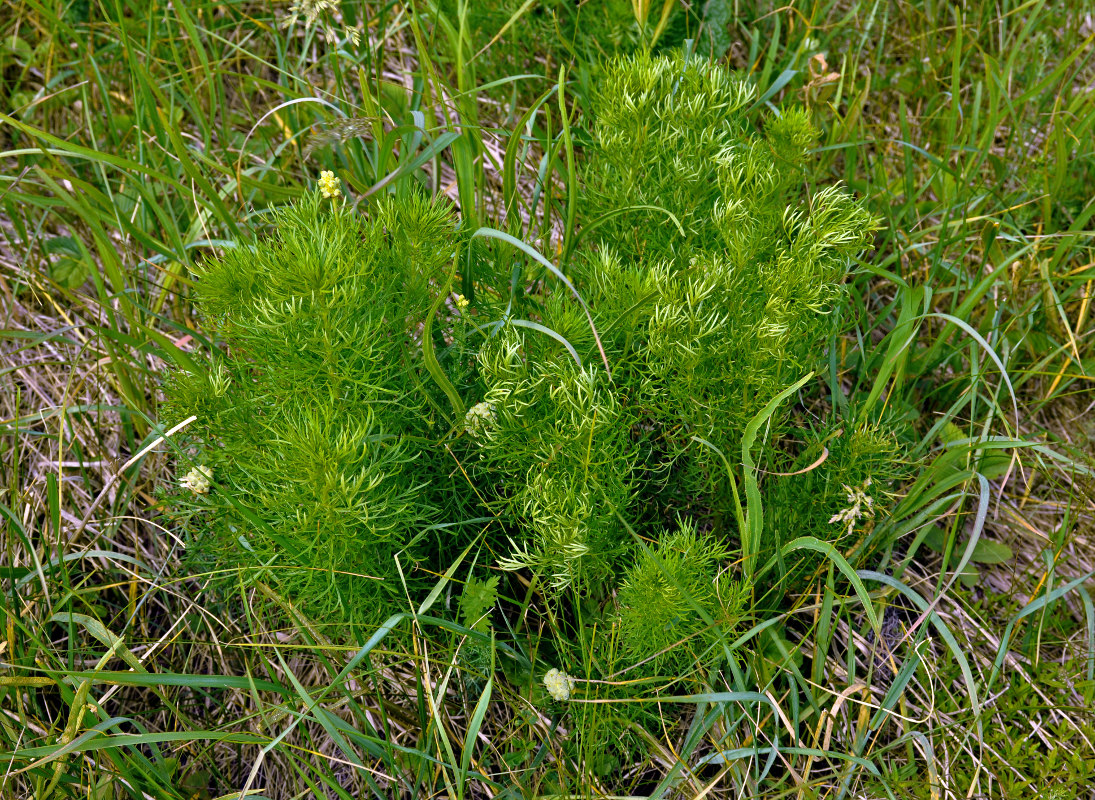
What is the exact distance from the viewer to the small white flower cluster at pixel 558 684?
1.44m

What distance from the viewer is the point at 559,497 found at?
4.54 feet

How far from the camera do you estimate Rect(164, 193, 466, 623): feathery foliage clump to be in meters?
1.34

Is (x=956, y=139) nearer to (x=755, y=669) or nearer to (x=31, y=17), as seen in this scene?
(x=755, y=669)

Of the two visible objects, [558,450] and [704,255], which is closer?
[558,450]

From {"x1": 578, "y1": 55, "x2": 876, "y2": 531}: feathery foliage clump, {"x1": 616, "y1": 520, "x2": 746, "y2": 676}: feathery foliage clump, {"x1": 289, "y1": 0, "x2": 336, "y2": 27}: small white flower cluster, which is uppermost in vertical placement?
{"x1": 289, "y1": 0, "x2": 336, "y2": 27}: small white flower cluster

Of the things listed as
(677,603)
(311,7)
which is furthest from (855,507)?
(311,7)

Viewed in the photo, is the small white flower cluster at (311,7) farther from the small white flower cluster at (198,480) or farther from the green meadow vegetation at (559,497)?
the small white flower cluster at (198,480)

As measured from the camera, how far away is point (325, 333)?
135 cm

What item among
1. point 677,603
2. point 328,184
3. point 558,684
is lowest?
point 558,684

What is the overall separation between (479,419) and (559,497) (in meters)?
0.19

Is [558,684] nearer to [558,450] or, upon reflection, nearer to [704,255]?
[558,450]

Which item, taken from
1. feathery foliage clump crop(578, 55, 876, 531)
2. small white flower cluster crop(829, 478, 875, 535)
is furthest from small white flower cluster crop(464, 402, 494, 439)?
small white flower cluster crop(829, 478, 875, 535)

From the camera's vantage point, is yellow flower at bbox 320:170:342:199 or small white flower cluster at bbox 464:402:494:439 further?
yellow flower at bbox 320:170:342:199

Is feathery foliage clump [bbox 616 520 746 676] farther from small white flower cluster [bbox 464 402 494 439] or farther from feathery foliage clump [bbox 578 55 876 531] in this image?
small white flower cluster [bbox 464 402 494 439]
